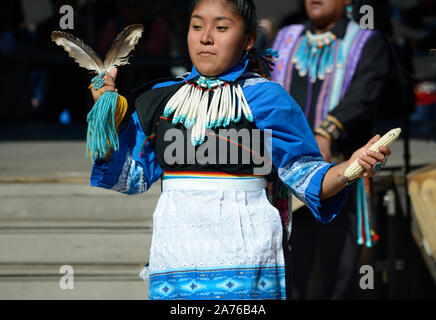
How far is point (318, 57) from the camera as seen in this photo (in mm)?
4039

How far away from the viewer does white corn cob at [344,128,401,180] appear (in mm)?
2291

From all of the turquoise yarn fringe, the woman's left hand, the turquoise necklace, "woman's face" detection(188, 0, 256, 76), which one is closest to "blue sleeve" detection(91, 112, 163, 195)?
the turquoise yarn fringe

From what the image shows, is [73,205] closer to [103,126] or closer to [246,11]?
[103,126]

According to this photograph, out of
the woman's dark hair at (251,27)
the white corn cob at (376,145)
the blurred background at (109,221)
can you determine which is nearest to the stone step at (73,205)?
the blurred background at (109,221)

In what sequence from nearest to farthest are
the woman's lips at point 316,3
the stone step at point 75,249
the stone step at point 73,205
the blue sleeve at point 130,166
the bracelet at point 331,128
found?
the blue sleeve at point 130,166, the bracelet at point 331,128, the woman's lips at point 316,3, the stone step at point 75,249, the stone step at point 73,205

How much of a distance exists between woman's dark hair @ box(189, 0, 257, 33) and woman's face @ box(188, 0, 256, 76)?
0.02m

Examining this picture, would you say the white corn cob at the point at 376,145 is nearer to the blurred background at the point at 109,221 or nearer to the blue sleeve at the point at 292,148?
the blue sleeve at the point at 292,148

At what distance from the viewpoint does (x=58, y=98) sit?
950 cm

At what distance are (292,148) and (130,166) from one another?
24.5 inches

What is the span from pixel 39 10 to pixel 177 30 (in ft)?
6.25

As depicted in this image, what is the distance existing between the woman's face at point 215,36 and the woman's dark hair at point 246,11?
0.02 meters

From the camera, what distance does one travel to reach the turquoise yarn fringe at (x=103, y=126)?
2.48 metres

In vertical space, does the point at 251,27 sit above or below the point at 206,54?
above

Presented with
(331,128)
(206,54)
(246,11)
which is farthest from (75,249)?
(246,11)
